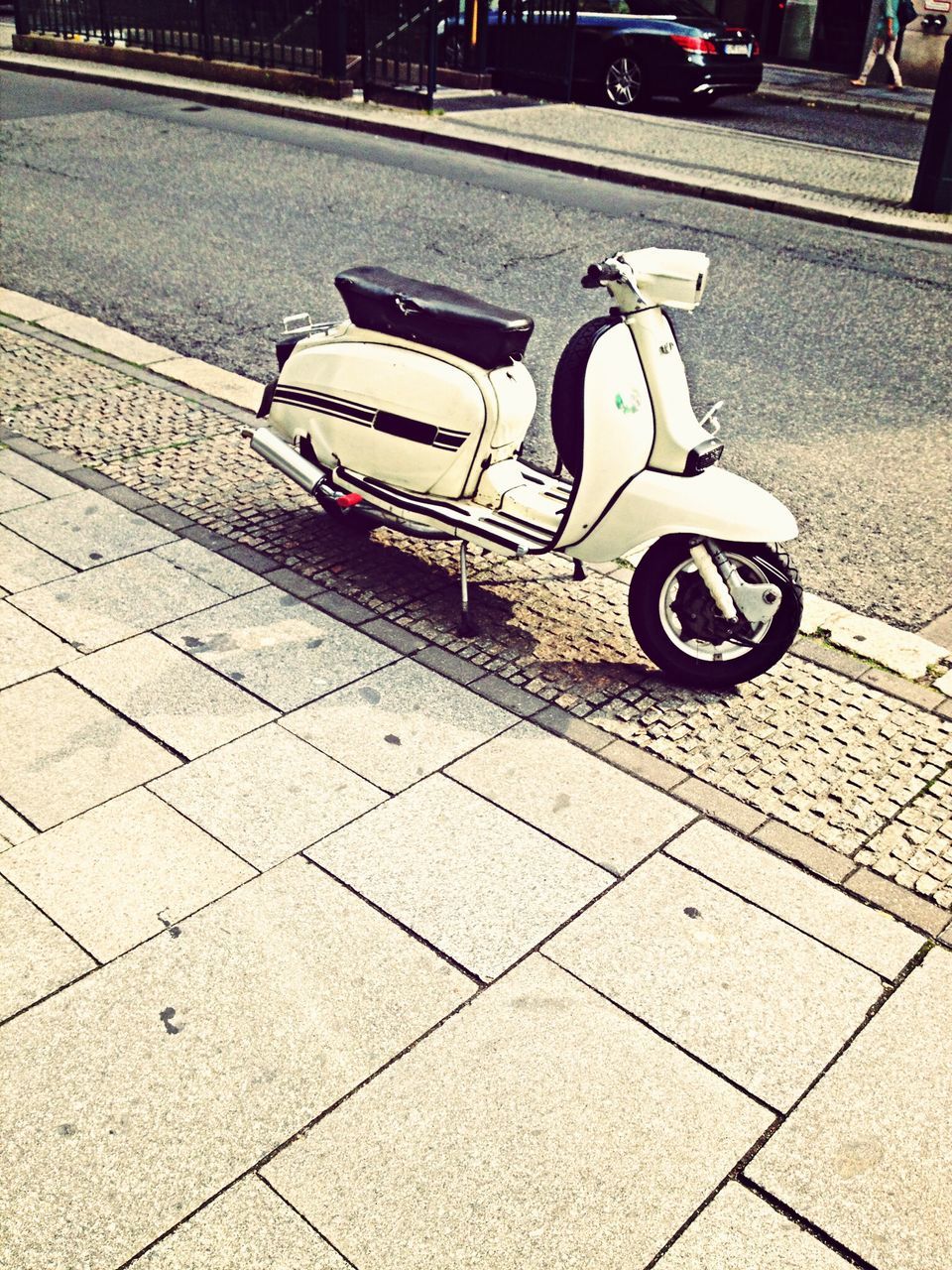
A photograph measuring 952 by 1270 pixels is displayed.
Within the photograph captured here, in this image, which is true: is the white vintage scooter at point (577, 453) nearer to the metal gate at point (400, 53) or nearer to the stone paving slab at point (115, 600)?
the stone paving slab at point (115, 600)

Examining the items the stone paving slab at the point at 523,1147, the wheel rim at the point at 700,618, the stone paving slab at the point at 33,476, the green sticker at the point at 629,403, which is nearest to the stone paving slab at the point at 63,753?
the stone paving slab at the point at 523,1147

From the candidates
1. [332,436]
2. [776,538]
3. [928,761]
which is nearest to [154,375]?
[332,436]

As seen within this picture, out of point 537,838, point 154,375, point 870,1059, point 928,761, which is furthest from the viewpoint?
point 154,375

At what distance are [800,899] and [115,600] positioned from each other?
2700mm

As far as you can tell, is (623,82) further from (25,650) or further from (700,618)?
(25,650)

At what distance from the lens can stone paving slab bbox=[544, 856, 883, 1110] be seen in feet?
9.80

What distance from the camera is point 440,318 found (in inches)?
175

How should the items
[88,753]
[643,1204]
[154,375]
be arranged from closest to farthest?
[643,1204] → [88,753] → [154,375]

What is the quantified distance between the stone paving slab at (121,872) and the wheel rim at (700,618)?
170cm

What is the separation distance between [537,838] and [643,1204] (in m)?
1.19

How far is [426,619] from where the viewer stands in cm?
474

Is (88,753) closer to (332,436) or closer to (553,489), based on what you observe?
(332,436)

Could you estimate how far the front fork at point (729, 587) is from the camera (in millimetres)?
4117

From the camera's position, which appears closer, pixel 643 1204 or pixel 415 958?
pixel 643 1204
